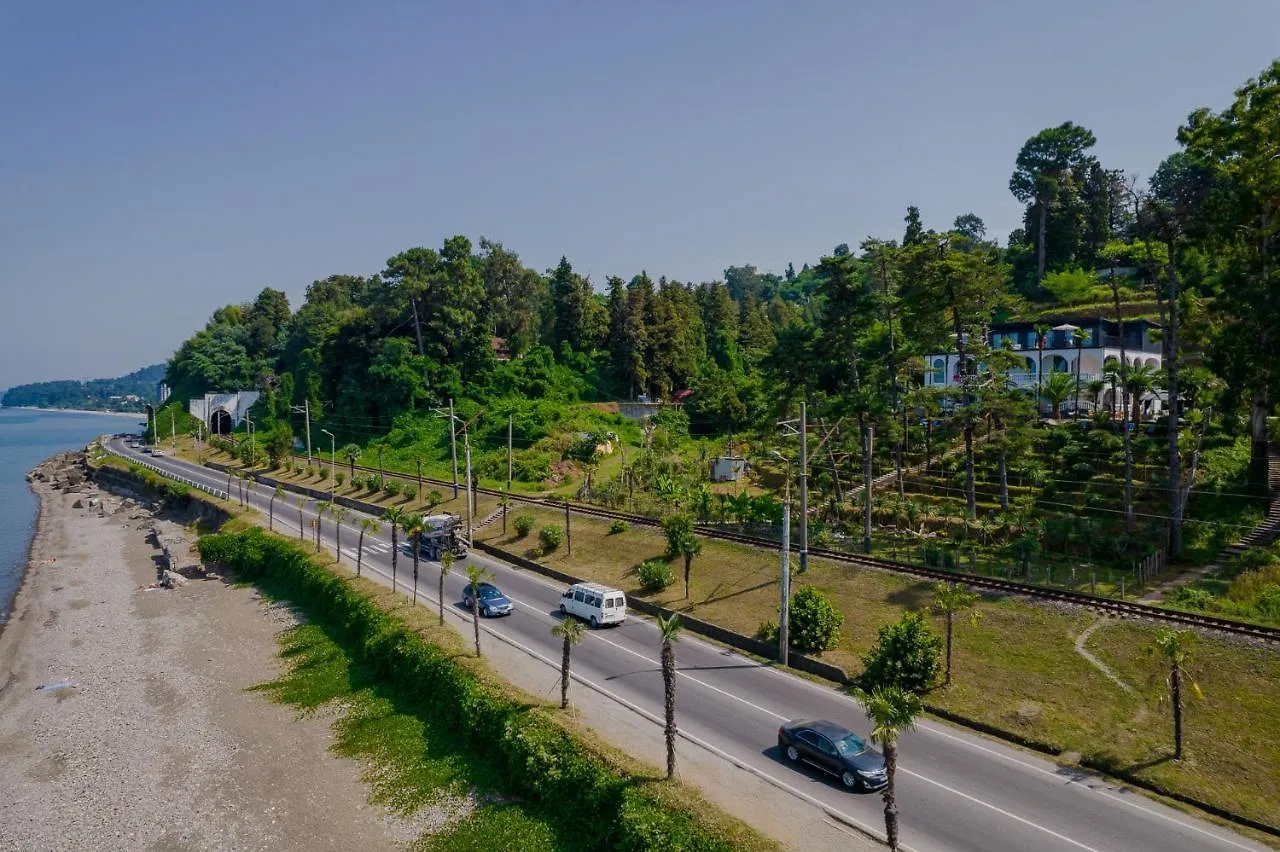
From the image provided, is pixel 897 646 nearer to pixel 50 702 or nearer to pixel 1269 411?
pixel 1269 411

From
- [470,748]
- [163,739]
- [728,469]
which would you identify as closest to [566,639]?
[470,748]

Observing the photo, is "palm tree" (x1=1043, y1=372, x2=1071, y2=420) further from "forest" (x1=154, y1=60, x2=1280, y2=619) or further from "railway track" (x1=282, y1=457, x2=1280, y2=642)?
"railway track" (x1=282, y1=457, x2=1280, y2=642)

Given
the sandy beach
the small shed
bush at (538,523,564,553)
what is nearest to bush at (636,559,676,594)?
bush at (538,523,564,553)

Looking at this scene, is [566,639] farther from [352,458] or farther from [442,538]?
[352,458]

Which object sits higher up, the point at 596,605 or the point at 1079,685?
the point at 1079,685

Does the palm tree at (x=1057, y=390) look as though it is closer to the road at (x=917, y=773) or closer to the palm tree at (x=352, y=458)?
the road at (x=917, y=773)

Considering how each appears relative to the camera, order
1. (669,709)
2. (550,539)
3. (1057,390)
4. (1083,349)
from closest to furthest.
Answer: (669,709) < (550,539) < (1057,390) < (1083,349)
